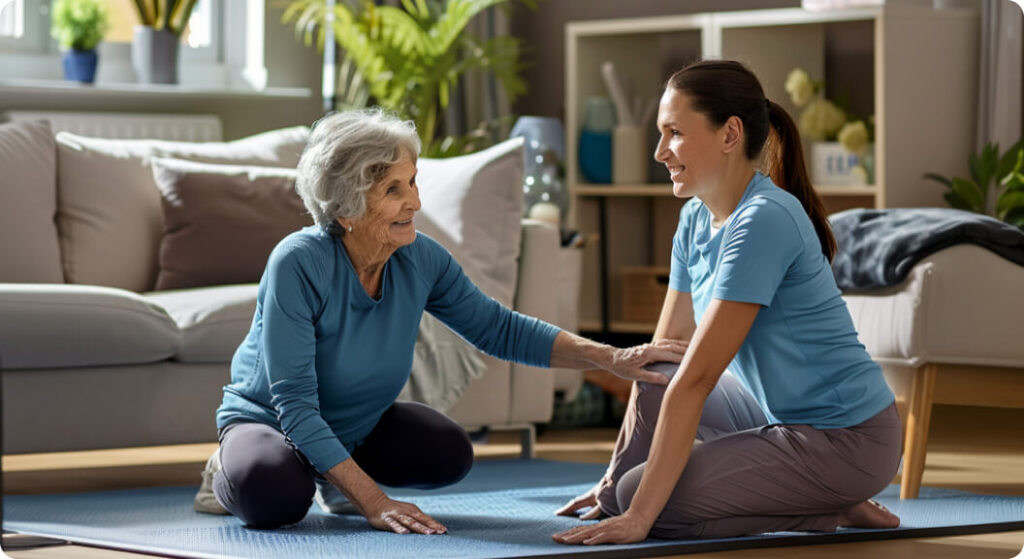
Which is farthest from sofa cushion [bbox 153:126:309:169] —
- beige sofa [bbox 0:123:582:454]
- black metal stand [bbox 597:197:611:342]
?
black metal stand [bbox 597:197:611:342]

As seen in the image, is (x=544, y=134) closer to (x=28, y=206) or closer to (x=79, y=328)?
(x=28, y=206)

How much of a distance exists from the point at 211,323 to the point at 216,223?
0.51 metres

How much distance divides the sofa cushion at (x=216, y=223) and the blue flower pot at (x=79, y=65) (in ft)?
3.02

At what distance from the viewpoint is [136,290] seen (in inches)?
134

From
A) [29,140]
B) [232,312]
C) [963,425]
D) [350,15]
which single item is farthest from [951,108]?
[29,140]

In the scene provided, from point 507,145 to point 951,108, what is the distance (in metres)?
1.51

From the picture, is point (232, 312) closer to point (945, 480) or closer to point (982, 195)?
point (945, 480)

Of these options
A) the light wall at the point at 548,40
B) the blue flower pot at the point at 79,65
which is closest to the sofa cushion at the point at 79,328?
the blue flower pot at the point at 79,65

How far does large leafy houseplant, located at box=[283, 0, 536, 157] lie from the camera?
14.6 ft

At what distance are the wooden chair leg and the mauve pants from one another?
577 mm

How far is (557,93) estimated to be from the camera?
5109mm

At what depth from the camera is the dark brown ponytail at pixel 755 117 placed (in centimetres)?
210

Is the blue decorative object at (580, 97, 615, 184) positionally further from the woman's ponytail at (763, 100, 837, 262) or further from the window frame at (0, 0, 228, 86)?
the woman's ponytail at (763, 100, 837, 262)

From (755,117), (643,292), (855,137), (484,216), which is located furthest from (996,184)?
(755,117)
